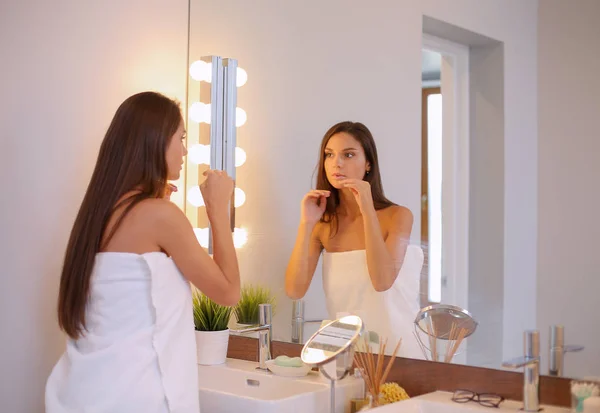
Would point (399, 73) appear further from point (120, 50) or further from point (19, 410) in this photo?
point (19, 410)

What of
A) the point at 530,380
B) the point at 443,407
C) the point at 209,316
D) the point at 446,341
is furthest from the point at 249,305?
the point at 530,380

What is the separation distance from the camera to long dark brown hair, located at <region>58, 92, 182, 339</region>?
1.51 m

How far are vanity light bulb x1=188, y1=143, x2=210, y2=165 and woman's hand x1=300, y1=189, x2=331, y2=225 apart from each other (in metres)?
0.37

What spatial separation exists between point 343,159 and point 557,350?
0.67 meters

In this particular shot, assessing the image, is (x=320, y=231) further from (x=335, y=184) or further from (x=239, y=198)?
(x=239, y=198)

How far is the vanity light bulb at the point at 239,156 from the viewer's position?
7.19 ft

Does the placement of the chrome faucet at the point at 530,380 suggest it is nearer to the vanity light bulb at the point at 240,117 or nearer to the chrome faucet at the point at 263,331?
the chrome faucet at the point at 263,331

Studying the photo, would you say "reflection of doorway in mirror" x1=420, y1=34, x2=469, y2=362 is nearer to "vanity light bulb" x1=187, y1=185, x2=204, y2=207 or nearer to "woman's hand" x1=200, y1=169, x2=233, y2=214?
"woman's hand" x1=200, y1=169, x2=233, y2=214

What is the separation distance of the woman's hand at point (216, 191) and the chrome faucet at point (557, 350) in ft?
2.39

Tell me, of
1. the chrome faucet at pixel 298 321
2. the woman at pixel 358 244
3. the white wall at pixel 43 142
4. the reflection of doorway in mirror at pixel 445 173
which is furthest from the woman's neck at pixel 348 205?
the white wall at pixel 43 142

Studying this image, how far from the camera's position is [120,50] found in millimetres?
2092

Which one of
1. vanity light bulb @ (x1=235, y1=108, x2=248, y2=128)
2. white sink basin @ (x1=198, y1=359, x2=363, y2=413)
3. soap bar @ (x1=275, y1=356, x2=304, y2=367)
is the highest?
vanity light bulb @ (x1=235, y1=108, x2=248, y2=128)

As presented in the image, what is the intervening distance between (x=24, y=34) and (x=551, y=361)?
4.54 ft

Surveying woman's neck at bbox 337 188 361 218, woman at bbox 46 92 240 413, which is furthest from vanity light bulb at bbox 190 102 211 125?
woman at bbox 46 92 240 413
